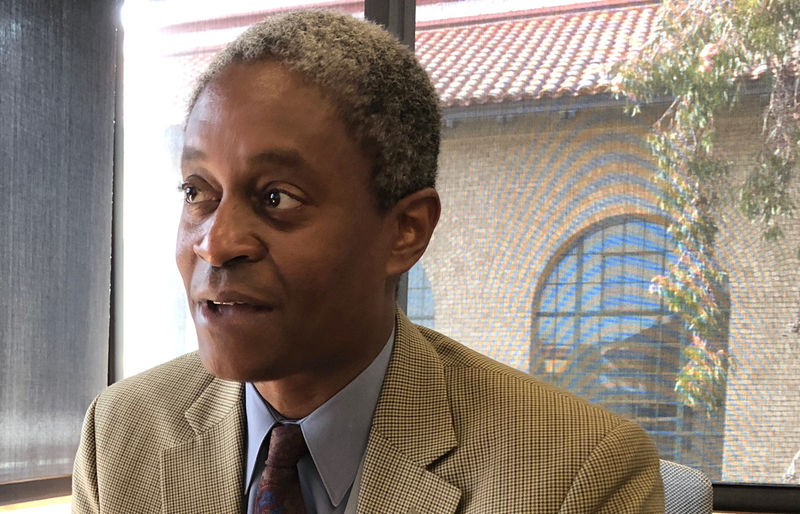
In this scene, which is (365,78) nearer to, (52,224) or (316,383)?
(316,383)

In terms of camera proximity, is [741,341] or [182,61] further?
[182,61]

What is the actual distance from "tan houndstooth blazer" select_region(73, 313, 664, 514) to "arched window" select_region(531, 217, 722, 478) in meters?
1.21

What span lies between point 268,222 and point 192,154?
0.15 m

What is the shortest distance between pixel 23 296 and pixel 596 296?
177 cm

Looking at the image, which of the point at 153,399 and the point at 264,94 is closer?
the point at 264,94

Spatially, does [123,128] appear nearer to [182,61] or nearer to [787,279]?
[182,61]

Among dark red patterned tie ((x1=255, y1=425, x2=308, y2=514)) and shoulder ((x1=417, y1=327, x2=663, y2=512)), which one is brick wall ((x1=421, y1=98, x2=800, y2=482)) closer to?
shoulder ((x1=417, y1=327, x2=663, y2=512))

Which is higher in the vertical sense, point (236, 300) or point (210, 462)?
point (236, 300)

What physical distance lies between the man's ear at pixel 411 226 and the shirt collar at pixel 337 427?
144 millimetres

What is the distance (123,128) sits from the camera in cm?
295

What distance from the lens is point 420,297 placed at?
2.64 metres

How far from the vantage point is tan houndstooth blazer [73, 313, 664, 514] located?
1074 mm

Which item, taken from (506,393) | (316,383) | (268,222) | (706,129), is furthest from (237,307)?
(706,129)

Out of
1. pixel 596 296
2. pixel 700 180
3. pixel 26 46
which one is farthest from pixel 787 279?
pixel 26 46
